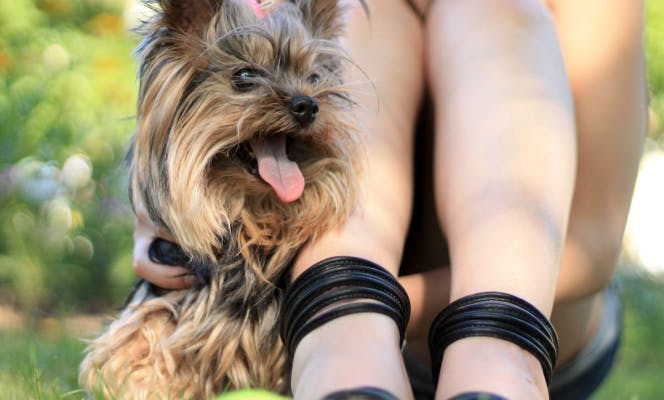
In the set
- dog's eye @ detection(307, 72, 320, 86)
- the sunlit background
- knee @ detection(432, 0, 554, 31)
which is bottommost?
the sunlit background

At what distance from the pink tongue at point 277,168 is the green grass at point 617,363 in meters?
0.63

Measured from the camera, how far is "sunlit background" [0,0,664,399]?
4.69 m

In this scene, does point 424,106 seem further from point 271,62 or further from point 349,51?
point 271,62

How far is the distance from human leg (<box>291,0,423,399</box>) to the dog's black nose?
15cm

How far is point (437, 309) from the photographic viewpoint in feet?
7.89

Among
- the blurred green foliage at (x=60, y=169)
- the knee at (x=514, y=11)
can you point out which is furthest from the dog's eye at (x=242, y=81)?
the blurred green foliage at (x=60, y=169)

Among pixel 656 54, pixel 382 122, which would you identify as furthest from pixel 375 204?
pixel 656 54

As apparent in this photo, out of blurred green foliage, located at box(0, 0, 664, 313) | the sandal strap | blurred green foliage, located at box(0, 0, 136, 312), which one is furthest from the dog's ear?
blurred green foliage, located at box(0, 0, 136, 312)

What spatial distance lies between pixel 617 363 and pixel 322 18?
2.66 meters

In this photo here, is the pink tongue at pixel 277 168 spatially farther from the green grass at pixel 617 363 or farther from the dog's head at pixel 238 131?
the green grass at pixel 617 363

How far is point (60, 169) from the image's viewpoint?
16.2 ft

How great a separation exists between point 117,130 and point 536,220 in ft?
11.5

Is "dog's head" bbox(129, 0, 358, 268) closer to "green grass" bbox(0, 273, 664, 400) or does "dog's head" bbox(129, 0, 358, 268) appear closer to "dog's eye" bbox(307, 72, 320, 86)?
"dog's eye" bbox(307, 72, 320, 86)

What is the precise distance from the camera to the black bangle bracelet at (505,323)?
1.86 m
